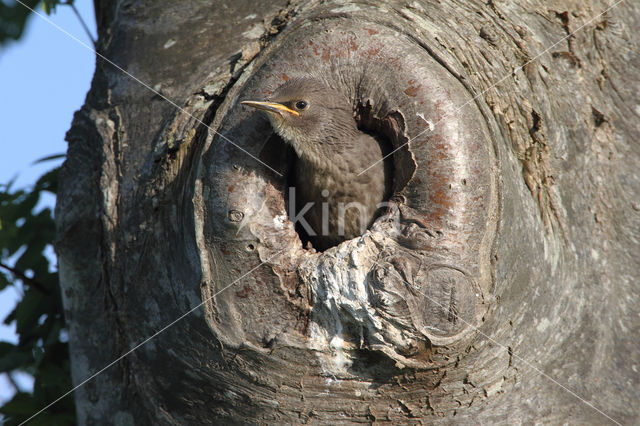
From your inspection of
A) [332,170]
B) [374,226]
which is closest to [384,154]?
[332,170]

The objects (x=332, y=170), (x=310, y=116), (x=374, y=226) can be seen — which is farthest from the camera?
(x=332, y=170)

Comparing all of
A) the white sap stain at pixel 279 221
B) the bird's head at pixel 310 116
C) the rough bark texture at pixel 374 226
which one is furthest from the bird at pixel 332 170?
the white sap stain at pixel 279 221

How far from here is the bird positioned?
3.10m

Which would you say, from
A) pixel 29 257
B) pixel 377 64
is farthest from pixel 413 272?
pixel 29 257

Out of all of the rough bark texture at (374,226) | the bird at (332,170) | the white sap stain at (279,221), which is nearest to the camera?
the rough bark texture at (374,226)

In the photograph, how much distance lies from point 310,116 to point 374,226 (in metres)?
0.82

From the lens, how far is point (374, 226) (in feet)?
8.41

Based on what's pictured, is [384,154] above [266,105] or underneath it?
underneath

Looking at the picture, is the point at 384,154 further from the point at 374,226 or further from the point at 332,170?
the point at 374,226

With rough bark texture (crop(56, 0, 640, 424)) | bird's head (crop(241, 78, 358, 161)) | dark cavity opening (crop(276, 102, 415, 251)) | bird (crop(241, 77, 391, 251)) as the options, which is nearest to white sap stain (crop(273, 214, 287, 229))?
rough bark texture (crop(56, 0, 640, 424))

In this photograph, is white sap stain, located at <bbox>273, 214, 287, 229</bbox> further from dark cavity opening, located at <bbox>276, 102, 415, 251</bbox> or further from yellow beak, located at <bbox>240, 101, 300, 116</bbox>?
yellow beak, located at <bbox>240, 101, 300, 116</bbox>

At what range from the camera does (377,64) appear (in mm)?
2641

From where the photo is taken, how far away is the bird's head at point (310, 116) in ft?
8.93

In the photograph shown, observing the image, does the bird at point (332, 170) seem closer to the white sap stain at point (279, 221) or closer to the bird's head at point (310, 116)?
the bird's head at point (310, 116)
